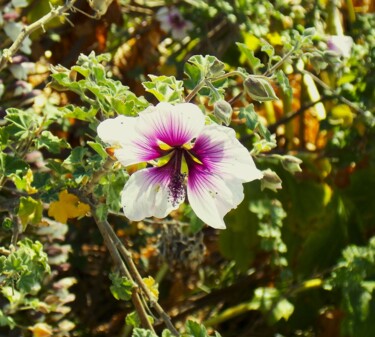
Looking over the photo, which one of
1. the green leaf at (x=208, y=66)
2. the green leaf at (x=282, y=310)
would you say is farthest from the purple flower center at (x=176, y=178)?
the green leaf at (x=282, y=310)

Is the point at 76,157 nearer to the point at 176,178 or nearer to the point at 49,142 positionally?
the point at 49,142

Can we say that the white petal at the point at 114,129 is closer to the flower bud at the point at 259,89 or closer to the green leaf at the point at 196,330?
the flower bud at the point at 259,89

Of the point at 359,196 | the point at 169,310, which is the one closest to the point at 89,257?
the point at 169,310

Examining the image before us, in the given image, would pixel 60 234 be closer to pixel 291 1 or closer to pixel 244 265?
pixel 244 265

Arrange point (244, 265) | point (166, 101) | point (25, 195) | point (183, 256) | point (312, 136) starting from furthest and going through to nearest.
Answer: point (312, 136)
point (244, 265)
point (183, 256)
point (25, 195)
point (166, 101)

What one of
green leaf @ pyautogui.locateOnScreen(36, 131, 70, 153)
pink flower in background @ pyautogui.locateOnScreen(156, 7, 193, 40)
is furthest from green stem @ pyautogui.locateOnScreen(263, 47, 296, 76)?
pink flower in background @ pyautogui.locateOnScreen(156, 7, 193, 40)

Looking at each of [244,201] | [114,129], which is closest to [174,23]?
[244,201]
